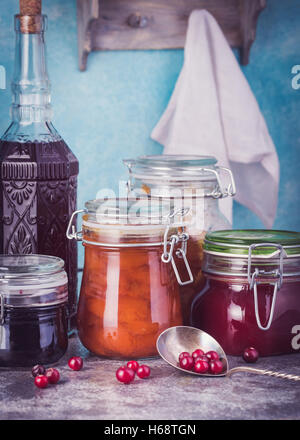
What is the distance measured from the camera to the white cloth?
1396 millimetres

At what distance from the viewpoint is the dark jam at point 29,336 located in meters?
0.76

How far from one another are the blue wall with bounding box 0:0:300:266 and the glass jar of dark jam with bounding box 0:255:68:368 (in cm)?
70

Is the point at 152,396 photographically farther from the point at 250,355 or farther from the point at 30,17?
the point at 30,17

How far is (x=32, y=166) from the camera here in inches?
34.2

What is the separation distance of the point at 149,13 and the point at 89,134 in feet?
0.95

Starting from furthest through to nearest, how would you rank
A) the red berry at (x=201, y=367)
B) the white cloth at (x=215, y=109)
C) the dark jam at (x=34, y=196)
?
the white cloth at (x=215, y=109) → the dark jam at (x=34, y=196) → the red berry at (x=201, y=367)

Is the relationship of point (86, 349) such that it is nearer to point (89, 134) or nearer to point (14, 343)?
point (14, 343)

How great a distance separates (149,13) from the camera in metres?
1.43

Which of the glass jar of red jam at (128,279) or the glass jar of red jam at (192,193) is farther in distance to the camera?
the glass jar of red jam at (192,193)

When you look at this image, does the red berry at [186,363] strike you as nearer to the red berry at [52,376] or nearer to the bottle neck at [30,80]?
the red berry at [52,376]

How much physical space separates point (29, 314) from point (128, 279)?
12 centimetres

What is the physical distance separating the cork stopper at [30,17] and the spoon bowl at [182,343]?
1.41 feet

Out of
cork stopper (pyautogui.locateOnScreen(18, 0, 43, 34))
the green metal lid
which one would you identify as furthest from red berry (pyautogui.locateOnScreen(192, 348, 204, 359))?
cork stopper (pyautogui.locateOnScreen(18, 0, 43, 34))

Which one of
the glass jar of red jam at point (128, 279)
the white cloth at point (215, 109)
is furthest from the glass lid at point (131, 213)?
the white cloth at point (215, 109)
